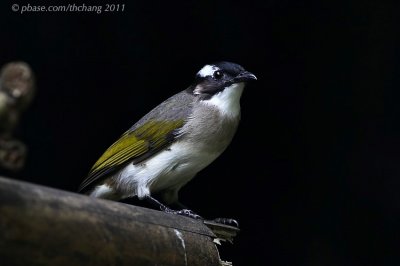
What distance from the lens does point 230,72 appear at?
16.0ft

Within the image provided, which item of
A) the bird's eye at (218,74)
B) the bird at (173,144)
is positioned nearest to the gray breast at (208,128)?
the bird at (173,144)

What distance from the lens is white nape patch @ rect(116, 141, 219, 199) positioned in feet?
15.2

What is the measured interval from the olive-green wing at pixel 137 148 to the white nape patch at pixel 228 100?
0.84 feet

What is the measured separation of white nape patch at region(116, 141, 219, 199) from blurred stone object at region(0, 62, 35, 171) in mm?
2316

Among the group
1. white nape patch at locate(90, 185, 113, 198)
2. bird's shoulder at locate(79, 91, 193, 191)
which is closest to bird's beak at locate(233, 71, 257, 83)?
bird's shoulder at locate(79, 91, 193, 191)

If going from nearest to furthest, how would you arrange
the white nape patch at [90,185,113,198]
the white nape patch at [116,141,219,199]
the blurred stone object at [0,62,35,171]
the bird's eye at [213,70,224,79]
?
1. the blurred stone object at [0,62,35,171]
2. the white nape patch at [116,141,219,199]
3. the white nape patch at [90,185,113,198]
4. the bird's eye at [213,70,224,79]

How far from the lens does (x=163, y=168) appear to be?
463 cm

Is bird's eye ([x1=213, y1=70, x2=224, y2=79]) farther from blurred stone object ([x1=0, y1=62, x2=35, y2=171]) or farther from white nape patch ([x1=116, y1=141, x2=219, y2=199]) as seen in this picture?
blurred stone object ([x1=0, y1=62, x2=35, y2=171])

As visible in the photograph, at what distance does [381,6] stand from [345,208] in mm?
1508

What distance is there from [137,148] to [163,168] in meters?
0.19

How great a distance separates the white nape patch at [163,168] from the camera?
464cm

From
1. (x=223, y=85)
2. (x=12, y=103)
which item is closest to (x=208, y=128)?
(x=223, y=85)

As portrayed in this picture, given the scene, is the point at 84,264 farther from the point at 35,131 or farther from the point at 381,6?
the point at 381,6

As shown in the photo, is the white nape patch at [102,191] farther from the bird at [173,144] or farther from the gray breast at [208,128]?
the gray breast at [208,128]
